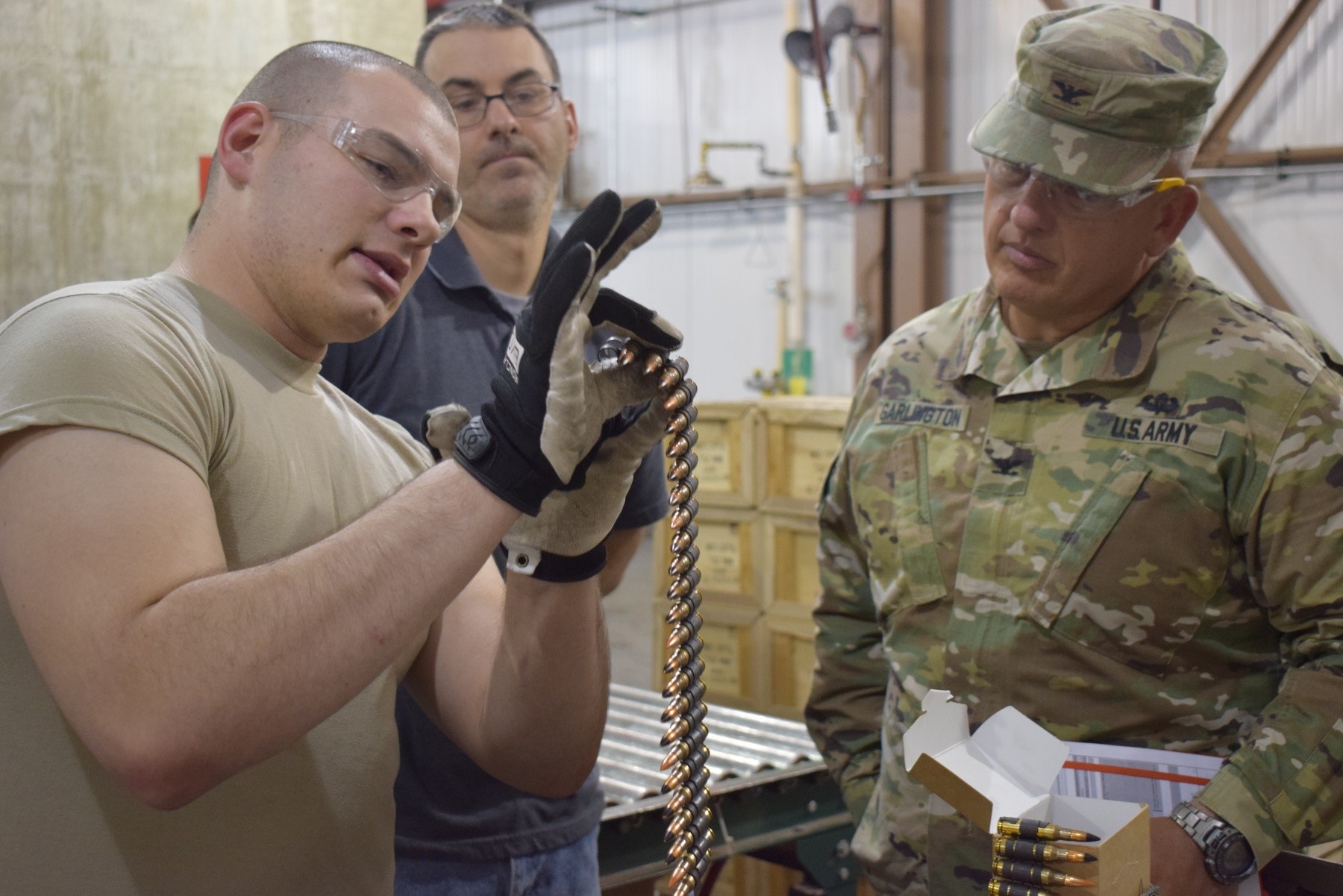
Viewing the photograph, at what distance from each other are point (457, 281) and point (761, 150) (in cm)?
572

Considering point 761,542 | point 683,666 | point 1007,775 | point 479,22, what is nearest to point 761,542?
point 761,542

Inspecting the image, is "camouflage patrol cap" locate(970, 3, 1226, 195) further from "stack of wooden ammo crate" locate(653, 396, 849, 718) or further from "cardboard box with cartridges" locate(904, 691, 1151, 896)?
"stack of wooden ammo crate" locate(653, 396, 849, 718)

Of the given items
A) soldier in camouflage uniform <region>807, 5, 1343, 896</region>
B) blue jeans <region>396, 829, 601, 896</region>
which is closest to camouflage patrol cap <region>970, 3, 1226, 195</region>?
soldier in camouflage uniform <region>807, 5, 1343, 896</region>

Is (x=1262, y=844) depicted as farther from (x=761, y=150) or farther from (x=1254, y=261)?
(x=761, y=150)

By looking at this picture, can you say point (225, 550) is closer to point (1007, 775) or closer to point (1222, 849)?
point (1007, 775)

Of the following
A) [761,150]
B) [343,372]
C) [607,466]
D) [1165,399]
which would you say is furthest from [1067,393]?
[761,150]

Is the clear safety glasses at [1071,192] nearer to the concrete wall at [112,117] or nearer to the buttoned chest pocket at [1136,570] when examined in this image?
the buttoned chest pocket at [1136,570]

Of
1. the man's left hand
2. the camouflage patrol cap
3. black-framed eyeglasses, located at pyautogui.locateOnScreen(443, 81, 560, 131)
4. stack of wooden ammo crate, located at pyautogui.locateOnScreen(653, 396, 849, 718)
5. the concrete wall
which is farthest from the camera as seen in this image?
stack of wooden ammo crate, located at pyautogui.locateOnScreen(653, 396, 849, 718)

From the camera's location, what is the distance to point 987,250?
1932 millimetres

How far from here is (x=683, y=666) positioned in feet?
4.11

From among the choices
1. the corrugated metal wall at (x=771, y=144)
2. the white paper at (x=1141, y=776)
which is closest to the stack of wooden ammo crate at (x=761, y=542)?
the corrugated metal wall at (x=771, y=144)

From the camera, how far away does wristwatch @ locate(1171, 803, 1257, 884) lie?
151 cm

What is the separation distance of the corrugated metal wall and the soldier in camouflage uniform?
4198 mm

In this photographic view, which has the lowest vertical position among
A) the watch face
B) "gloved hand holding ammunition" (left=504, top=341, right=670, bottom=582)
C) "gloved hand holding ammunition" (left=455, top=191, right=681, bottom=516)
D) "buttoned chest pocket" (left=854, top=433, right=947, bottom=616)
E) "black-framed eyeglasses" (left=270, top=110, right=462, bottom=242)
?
the watch face
